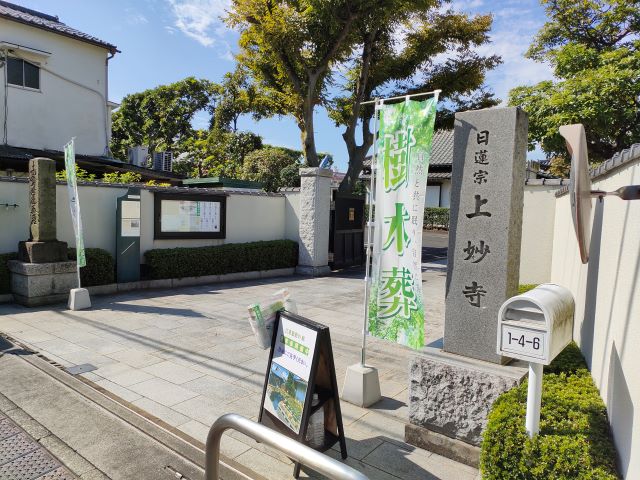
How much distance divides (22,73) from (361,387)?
1765 cm

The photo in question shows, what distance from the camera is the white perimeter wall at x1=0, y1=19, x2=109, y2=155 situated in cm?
1562

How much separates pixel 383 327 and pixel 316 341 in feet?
3.25

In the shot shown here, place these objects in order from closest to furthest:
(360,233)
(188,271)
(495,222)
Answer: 1. (495,222)
2. (188,271)
3. (360,233)

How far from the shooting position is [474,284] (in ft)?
11.4

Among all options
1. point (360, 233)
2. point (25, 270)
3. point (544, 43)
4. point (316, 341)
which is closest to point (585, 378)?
point (316, 341)

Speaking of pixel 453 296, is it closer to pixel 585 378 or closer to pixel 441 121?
pixel 585 378

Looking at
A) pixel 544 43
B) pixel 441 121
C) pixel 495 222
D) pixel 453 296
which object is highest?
pixel 544 43

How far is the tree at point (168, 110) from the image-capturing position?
104 ft

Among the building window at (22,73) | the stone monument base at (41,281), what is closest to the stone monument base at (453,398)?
the stone monument base at (41,281)

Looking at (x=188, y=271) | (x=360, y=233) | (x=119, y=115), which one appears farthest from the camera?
(x=119, y=115)

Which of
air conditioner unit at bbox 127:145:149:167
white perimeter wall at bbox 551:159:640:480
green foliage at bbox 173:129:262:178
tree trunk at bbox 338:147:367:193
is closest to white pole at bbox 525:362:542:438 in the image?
white perimeter wall at bbox 551:159:640:480

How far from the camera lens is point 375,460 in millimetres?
3508

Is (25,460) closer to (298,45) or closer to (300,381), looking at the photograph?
(300,381)

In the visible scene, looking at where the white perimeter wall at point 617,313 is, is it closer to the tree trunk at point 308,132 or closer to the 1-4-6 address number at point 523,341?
the 1-4-6 address number at point 523,341
